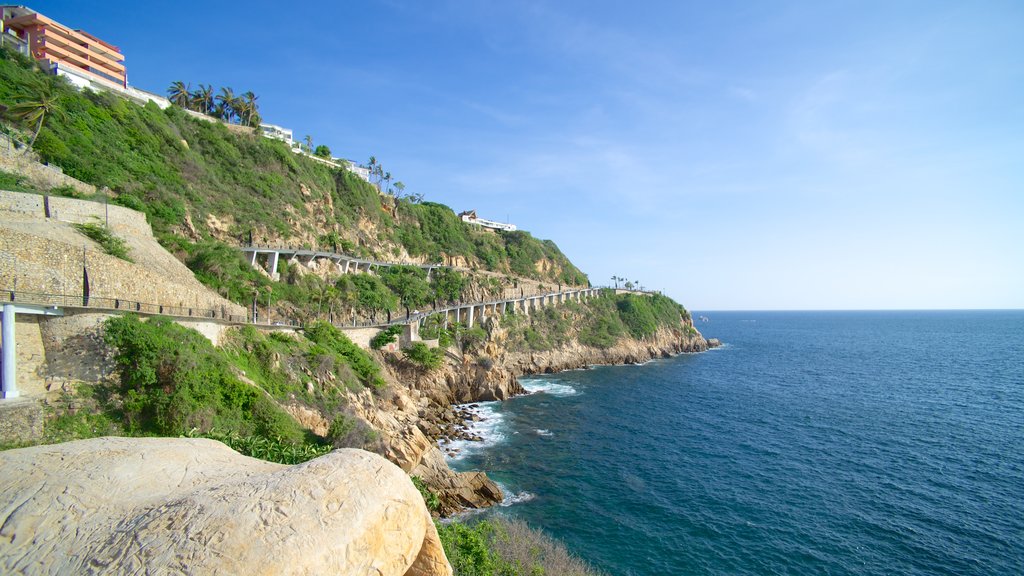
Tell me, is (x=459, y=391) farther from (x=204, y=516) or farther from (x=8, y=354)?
(x=204, y=516)

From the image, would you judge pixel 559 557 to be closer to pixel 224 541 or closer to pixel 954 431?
pixel 224 541

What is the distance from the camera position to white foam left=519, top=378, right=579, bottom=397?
62853mm

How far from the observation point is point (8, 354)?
19.6 meters

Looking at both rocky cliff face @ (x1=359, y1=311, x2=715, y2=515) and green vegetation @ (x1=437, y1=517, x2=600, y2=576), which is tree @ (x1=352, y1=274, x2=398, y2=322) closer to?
rocky cliff face @ (x1=359, y1=311, x2=715, y2=515)

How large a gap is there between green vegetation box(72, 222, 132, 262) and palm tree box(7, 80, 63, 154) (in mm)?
14469

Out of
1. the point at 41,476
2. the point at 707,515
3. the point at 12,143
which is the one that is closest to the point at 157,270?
the point at 12,143

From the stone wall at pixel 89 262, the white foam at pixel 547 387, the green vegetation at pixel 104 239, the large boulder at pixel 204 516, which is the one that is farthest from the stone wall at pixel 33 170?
the white foam at pixel 547 387

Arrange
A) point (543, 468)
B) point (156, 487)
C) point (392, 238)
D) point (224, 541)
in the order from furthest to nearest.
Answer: point (392, 238) < point (543, 468) < point (156, 487) < point (224, 541)

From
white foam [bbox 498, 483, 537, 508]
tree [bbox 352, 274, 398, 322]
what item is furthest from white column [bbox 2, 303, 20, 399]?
tree [bbox 352, 274, 398, 322]

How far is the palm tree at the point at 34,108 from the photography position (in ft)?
119

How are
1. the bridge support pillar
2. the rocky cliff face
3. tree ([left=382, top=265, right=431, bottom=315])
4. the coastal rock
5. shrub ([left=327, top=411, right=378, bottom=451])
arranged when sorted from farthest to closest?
tree ([left=382, top=265, right=431, bottom=315])
the bridge support pillar
the rocky cliff face
the coastal rock
shrub ([left=327, top=411, right=378, bottom=451])

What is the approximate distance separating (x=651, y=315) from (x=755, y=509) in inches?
2964

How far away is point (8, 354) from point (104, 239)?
1020 cm

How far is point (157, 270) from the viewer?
2995cm
